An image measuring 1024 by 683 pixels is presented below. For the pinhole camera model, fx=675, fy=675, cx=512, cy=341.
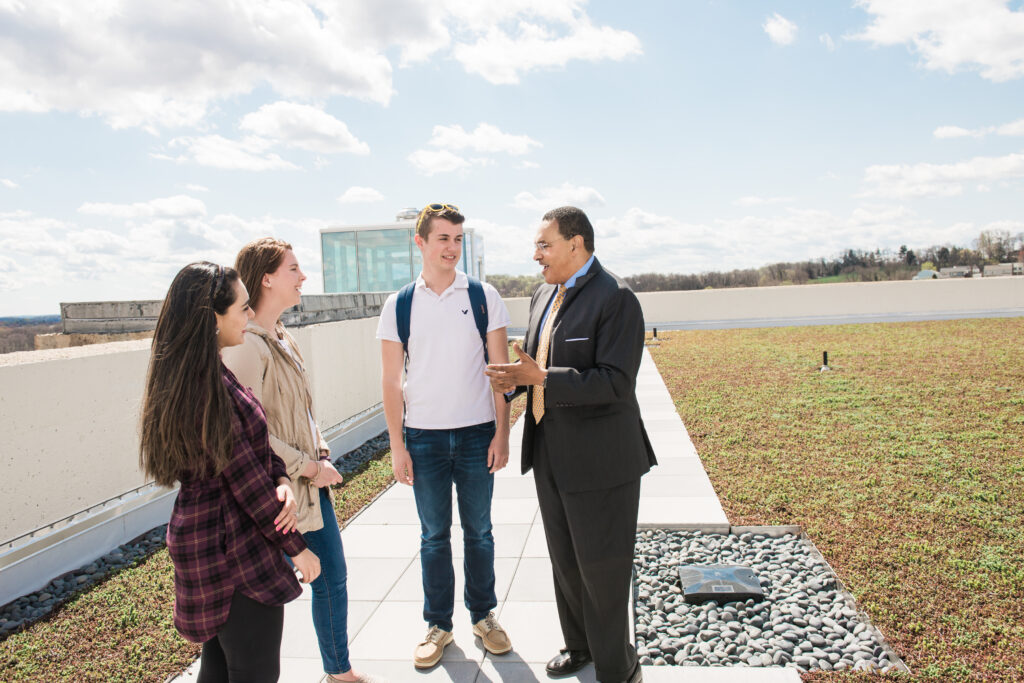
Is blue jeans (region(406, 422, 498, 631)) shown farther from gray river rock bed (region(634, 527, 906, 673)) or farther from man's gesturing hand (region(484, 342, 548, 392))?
gray river rock bed (region(634, 527, 906, 673))

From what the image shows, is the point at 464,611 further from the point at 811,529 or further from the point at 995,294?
the point at 995,294

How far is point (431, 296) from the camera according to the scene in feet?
9.60

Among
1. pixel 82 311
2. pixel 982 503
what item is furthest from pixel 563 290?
pixel 82 311

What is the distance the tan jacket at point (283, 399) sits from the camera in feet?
7.47

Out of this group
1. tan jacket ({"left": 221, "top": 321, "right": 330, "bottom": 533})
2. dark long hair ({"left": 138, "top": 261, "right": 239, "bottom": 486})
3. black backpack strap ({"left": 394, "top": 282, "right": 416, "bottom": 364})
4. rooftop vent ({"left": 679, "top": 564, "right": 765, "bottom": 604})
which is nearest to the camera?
dark long hair ({"left": 138, "top": 261, "right": 239, "bottom": 486})

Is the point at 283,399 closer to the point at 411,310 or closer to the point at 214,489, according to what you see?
the point at 214,489

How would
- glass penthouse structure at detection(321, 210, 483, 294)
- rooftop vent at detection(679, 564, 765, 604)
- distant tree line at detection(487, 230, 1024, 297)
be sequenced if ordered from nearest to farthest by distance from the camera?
rooftop vent at detection(679, 564, 765, 604)
glass penthouse structure at detection(321, 210, 483, 294)
distant tree line at detection(487, 230, 1024, 297)

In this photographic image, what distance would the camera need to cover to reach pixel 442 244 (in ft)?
9.34

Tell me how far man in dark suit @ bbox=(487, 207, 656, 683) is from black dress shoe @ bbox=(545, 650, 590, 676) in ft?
0.71

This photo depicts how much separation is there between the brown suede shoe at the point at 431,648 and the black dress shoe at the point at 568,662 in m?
0.48

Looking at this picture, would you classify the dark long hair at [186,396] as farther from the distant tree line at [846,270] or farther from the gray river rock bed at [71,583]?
the distant tree line at [846,270]

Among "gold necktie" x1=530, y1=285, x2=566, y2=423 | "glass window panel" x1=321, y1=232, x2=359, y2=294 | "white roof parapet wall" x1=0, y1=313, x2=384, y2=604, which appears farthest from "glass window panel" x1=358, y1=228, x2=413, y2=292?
"gold necktie" x1=530, y1=285, x2=566, y2=423

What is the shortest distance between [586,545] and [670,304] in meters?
27.5

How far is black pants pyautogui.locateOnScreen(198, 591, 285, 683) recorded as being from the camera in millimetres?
1811
